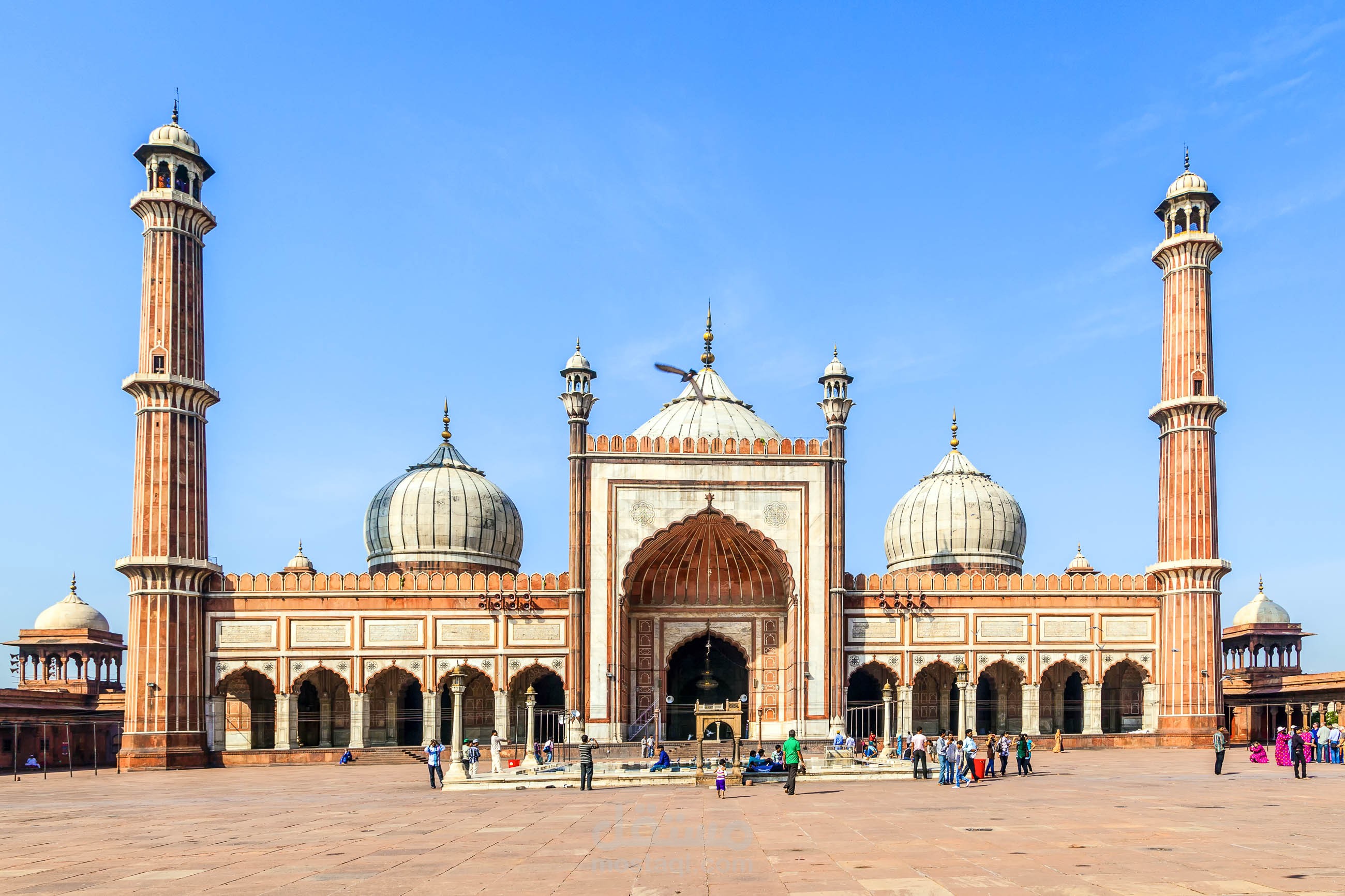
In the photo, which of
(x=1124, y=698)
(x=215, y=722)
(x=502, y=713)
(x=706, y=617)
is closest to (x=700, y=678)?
(x=706, y=617)

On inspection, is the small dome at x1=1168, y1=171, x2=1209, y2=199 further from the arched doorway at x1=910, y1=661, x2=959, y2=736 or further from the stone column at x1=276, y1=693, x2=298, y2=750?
the stone column at x1=276, y1=693, x2=298, y2=750

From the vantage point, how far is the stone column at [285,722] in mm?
35281

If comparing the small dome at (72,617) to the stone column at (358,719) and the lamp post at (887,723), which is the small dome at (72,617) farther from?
the lamp post at (887,723)

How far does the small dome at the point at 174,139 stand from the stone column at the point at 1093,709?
98.2 feet

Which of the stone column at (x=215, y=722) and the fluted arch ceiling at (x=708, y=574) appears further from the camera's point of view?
the fluted arch ceiling at (x=708, y=574)

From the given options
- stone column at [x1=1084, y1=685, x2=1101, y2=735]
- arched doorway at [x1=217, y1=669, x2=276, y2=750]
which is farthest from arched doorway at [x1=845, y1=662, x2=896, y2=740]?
arched doorway at [x1=217, y1=669, x2=276, y2=750]

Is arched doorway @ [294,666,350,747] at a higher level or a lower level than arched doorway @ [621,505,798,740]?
lower

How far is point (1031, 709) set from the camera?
37.0 metres

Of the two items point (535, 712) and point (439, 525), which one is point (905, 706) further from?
point (439, 525)

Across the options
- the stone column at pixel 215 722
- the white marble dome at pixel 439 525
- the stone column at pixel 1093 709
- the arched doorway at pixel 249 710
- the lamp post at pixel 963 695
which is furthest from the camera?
the white marble dome at pixel 439 525

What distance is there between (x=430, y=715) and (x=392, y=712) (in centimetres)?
256

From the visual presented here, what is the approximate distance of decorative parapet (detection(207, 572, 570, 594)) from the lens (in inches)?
1398

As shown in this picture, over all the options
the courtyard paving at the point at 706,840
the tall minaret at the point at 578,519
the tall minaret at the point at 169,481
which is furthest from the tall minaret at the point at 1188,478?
the tall minaret at the point at 169,481

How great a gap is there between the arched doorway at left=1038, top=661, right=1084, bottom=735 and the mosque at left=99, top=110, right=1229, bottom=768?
0.28 feet
